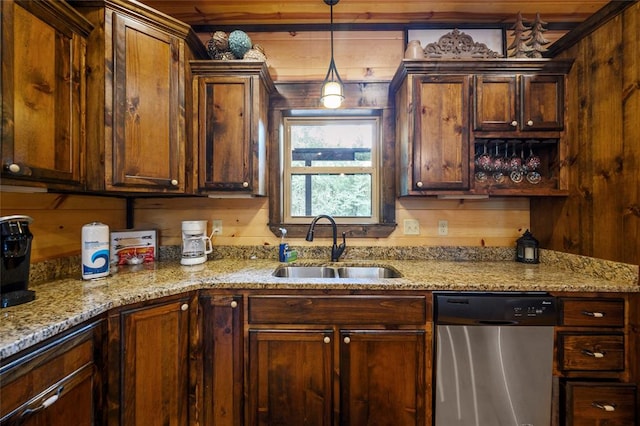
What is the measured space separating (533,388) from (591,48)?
6.26ft

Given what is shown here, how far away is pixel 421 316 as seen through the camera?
1380mm

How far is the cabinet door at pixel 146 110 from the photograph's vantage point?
Answer: 4.62 ft

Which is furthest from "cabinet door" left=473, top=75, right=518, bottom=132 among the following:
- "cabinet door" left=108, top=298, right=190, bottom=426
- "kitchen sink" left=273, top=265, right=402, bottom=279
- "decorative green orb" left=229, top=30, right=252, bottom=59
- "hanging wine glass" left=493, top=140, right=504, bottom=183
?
"cabinet door" left=108, top=298, right=190, bottom=426

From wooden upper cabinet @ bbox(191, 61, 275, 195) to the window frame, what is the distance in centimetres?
32

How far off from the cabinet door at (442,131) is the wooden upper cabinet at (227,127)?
40.7 inches

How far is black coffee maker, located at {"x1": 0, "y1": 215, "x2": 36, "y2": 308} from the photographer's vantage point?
1043mm

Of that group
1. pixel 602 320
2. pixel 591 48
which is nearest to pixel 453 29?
pixel 591 48

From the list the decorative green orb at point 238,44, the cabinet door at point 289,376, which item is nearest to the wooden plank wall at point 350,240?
the decorative green orb at point 238,44

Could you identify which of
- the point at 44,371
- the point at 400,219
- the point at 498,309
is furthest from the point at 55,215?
the point at 498,309

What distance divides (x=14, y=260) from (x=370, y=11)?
243 centimetres

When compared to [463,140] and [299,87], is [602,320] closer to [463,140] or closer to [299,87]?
[463,140]

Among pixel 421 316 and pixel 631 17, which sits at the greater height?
pixel 631 17

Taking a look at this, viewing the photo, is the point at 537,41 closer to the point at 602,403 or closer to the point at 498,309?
the point at 498,309

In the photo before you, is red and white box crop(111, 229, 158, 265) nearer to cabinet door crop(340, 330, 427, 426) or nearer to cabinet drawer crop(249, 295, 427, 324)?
cabinet drawer crop(249, 295, 427, 324)
